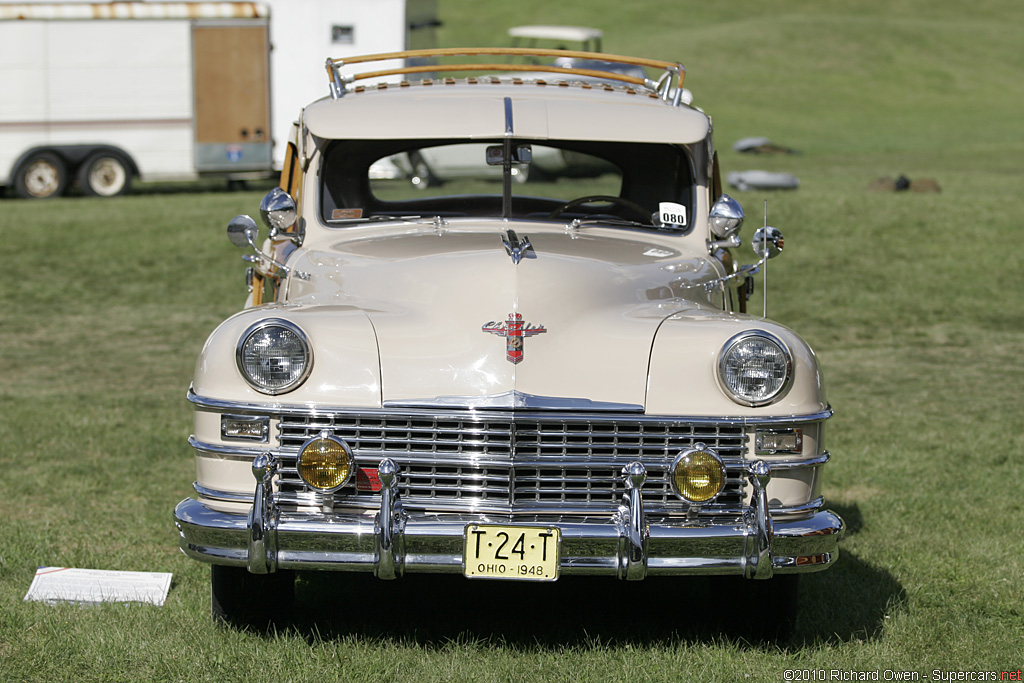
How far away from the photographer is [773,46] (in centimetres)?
4675

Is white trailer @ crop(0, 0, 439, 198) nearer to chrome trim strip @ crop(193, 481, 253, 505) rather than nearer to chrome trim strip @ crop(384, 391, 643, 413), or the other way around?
chrome trim strip @ crop(193, 481, 253, 505)

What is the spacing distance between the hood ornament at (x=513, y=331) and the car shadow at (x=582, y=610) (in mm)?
1023

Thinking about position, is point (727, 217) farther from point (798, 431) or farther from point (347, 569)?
point (347, 569)

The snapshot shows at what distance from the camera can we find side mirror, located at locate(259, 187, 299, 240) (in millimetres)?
5016

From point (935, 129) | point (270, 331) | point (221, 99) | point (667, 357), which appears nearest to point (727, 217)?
point (667, 357)

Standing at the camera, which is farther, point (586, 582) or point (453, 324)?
point (586, 582)

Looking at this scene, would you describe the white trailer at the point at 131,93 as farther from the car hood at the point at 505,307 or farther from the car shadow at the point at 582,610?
the car shadow at the point at 582,610

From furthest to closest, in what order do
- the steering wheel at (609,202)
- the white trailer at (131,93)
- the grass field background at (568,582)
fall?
the white trailer at (131,93), the steering wheel at (609,202), the grass field background at (568,582)

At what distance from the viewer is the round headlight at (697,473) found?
12.7 feet

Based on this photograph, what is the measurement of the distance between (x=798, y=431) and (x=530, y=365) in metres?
0.89

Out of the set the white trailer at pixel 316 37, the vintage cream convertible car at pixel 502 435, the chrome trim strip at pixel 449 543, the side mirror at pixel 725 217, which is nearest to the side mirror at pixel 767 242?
the side mirror at pixel 725 217

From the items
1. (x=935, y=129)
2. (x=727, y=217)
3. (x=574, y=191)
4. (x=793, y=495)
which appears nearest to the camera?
(x=793, y=495)

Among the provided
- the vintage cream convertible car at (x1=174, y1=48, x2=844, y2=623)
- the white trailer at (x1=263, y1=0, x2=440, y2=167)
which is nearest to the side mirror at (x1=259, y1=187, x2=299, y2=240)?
the vintage cream convertible car at (x1=174, y1=48, x2=844, y2=623)

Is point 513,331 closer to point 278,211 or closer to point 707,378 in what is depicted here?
point 707,378
